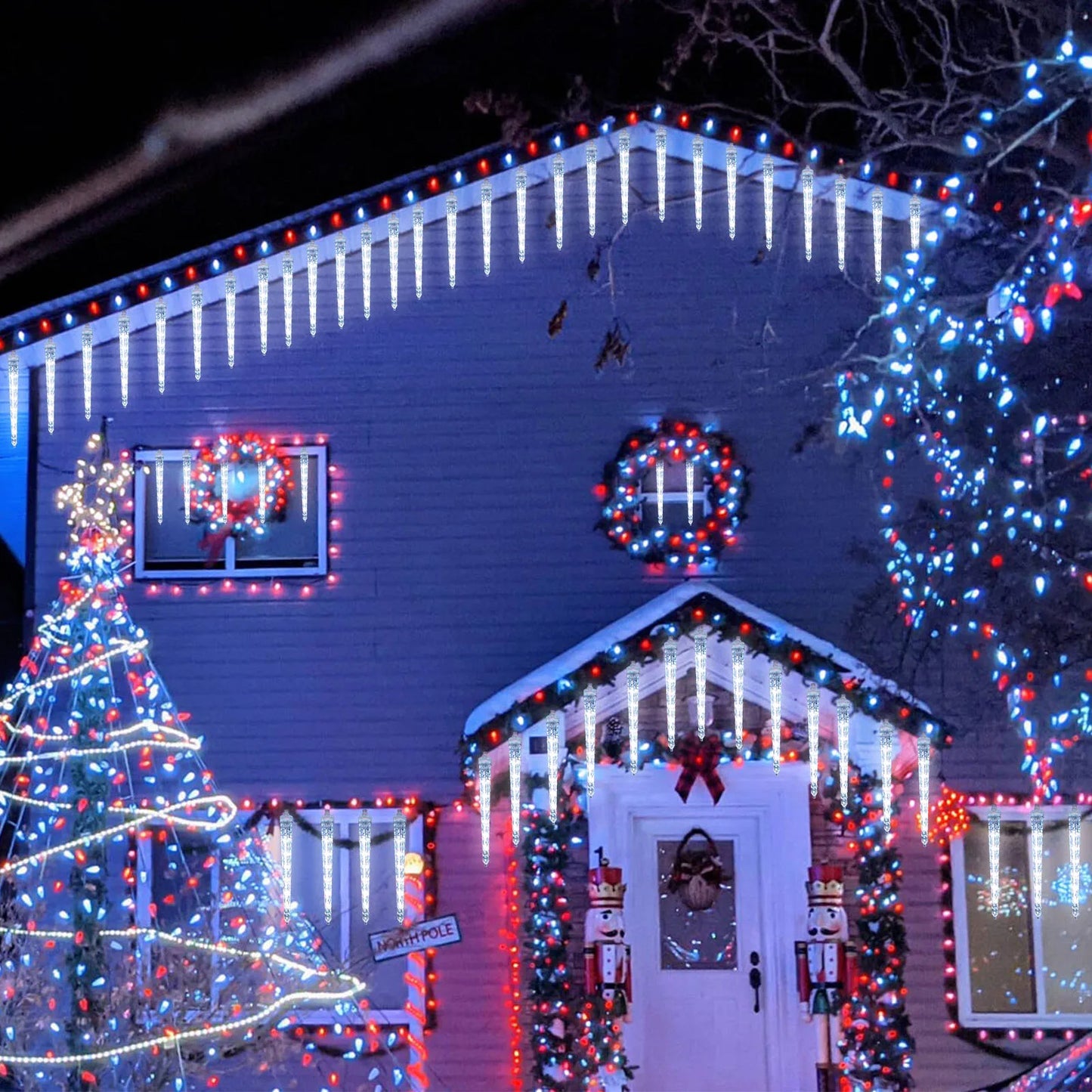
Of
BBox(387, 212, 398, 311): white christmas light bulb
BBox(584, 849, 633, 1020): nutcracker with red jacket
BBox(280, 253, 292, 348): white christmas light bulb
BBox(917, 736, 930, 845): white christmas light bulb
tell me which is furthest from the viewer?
BBox(280, 253, 292, 348): white christmas light bulb

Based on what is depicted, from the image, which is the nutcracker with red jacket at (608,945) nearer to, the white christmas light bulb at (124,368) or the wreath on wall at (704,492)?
the wreath on wall at (704,492)

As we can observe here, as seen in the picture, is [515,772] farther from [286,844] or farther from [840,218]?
[840,218]

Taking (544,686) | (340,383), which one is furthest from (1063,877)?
(340,383)

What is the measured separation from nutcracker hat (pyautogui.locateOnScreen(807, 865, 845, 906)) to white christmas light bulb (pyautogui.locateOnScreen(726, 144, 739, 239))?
202 inches

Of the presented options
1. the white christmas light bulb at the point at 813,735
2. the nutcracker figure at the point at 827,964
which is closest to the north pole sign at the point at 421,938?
the nutcracker figure at the point at 827,964

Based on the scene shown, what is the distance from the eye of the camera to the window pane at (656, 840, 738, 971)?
35.6 ft

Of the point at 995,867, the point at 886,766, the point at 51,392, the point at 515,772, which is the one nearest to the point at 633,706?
Result: the point at 515,772

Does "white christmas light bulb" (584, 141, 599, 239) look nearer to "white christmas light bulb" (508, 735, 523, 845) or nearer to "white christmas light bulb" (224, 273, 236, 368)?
"white christmas light bulb" (224, 273, 236, 368)

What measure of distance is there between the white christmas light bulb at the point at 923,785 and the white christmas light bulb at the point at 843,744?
1.62 feet

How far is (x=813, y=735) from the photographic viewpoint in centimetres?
1027

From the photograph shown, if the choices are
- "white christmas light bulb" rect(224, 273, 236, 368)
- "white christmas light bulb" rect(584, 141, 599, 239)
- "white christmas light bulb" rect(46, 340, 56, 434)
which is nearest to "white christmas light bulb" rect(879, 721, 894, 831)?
"white christmas light bulb" rect(584, 141, 599, 239)

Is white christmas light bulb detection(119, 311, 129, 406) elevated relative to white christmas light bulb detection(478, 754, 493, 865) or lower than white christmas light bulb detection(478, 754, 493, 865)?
elevated

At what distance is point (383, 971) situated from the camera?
11242 millimetres

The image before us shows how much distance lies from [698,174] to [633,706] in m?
4.54
